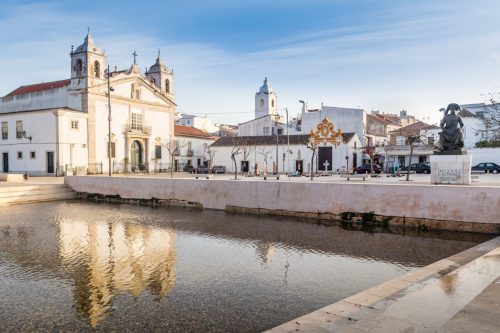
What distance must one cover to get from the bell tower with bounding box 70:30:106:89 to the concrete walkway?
126ft

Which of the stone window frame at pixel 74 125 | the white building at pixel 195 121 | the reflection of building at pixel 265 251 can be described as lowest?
the reflection of building at pixel 265 251

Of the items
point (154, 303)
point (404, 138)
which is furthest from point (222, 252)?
point (404, 138)

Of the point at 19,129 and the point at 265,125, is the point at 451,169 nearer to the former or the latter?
the point at 19,129

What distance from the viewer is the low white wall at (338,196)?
12.4m

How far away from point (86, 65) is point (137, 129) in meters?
8.56

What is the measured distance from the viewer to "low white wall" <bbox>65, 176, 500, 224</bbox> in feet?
40.6

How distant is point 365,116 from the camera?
52344 millimetres

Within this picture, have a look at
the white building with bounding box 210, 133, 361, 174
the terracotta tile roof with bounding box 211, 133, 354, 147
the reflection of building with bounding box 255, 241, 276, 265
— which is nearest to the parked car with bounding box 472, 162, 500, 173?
the white building with bounding box 210, 133, 361, 174

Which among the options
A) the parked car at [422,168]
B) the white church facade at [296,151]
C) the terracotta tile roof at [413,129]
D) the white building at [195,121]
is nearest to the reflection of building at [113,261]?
the white church facade at [296,151]

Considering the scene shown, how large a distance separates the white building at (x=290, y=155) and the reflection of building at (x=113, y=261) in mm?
32991

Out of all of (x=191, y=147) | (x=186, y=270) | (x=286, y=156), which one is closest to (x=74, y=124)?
(x=191, y=147)

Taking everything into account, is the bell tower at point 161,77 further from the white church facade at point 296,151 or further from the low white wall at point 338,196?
the low white wall at point 338,196

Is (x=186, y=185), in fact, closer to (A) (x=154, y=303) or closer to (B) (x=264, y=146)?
(A) (x=154, y=303)

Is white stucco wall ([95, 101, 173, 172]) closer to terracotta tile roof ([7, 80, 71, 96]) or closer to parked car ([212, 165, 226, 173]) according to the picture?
terracotta tile roof ([7, 80, 71, 96])
